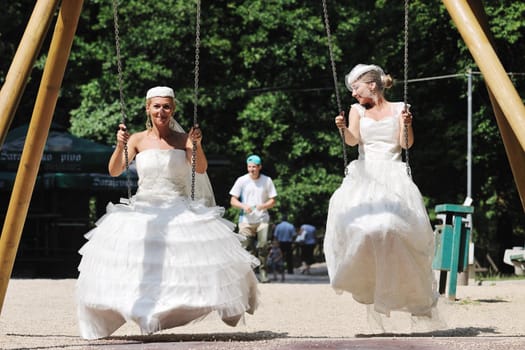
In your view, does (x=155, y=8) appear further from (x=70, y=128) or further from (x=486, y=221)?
(x=486, y=221)

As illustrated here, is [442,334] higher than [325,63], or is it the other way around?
[325,63]

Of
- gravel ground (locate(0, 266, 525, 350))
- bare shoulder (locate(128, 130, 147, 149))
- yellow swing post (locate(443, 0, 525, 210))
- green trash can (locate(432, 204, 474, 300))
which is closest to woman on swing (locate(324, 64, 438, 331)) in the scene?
gravel ground (locate(0, 266, 525, 350))

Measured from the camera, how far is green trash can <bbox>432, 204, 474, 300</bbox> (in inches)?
565

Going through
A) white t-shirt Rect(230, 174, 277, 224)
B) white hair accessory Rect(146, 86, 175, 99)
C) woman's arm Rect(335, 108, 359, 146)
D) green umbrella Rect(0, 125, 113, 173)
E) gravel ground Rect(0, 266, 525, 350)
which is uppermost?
white hair accessory Rect(146, 86, 175, 99)

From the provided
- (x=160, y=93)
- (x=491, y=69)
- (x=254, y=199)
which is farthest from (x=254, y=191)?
(x=491, y=69)

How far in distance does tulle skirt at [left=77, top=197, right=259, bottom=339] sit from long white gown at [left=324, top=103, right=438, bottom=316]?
2.59 ft

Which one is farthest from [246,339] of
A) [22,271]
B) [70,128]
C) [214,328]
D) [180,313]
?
[70,128]

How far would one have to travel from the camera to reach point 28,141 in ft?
31.4

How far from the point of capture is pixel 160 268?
909 cm

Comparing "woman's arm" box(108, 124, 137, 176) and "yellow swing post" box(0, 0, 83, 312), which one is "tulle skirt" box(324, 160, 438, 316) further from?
"yellow swing post" box(0, 0, 83, 312)

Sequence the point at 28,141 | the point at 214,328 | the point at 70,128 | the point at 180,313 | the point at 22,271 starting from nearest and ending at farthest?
the point at 180,313 < the point at 28,141 < the point at 214,328 < the point at 22,271 < the point at 70,128

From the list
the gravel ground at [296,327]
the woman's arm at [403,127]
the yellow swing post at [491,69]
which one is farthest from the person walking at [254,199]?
the yellow swing post at [491,69]

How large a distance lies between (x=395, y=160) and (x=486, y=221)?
24.3 metres

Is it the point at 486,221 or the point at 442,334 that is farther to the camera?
the point at 486,221
